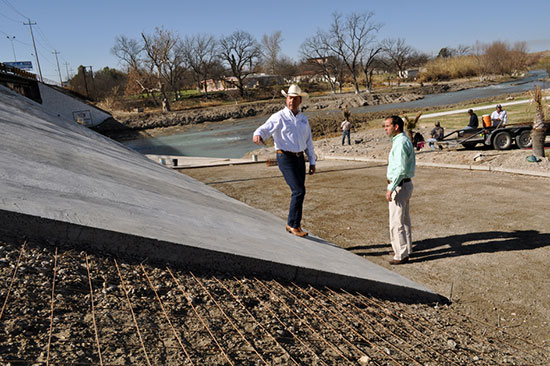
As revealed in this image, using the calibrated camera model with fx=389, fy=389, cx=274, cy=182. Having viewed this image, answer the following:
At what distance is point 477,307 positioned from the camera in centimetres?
418

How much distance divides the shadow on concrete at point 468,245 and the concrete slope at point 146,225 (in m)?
1.00

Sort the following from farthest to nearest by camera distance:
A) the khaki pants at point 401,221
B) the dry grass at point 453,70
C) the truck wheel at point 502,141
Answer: the dry grass at point 453,70
the truck wheel at point 502,141
the khaki pants at point 401,221

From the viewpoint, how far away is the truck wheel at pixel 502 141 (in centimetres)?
1415

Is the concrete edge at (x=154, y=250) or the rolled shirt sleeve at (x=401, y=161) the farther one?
the rolled shirt sleeve at (x=401, y=161)

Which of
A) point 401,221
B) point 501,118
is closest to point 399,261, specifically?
point 401,221

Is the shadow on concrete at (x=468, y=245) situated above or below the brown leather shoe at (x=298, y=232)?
below

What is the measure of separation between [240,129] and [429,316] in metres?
41.8

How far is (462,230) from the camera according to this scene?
20.9 feet

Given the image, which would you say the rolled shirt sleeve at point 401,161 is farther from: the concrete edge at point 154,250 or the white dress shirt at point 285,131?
the concrete edge at point 154,250

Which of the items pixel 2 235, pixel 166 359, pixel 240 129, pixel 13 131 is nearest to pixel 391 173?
pixel 166 359

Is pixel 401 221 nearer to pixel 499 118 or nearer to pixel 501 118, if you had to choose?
pixel 501 118

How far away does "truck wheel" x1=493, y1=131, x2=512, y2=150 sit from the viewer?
46.4 ft

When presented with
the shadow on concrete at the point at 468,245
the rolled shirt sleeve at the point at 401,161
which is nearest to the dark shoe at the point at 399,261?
the shadow on concrete at the point at 468,245

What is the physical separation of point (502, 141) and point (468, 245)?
34.3 feet
